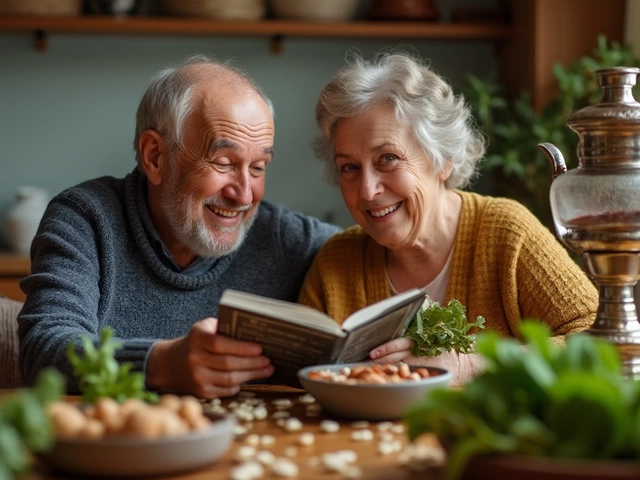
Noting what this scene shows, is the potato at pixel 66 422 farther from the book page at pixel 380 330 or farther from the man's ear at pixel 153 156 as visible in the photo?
the man's ear at pixel 153 156

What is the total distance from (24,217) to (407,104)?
2255 millimetres

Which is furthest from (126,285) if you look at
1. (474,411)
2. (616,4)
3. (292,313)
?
(616,4)

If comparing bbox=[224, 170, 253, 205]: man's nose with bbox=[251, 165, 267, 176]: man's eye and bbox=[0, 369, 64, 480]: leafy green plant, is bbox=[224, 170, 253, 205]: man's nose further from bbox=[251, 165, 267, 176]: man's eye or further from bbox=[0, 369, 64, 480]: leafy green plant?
bbox=[0, 369, 64, 480]: leafy green plant

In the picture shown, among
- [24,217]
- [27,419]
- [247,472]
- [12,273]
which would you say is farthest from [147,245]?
[24,217]

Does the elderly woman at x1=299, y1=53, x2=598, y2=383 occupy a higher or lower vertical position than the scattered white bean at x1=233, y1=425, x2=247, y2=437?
higher

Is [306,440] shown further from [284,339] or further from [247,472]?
[284,339]

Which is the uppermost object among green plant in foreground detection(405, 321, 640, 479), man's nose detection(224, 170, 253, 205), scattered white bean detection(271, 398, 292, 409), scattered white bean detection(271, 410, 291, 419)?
man's nose detection(224, 170, 253, 205)

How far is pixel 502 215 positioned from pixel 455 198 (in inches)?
7.2

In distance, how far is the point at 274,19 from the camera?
420cm

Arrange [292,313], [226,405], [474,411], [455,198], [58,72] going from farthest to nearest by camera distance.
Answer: [58,72]
[455,198]
[226,405]
[292,313]
[474,411]

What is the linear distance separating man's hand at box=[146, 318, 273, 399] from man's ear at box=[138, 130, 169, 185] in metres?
0.80

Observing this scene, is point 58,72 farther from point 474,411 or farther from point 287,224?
point 474,411

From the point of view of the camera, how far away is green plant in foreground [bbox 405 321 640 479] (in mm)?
991

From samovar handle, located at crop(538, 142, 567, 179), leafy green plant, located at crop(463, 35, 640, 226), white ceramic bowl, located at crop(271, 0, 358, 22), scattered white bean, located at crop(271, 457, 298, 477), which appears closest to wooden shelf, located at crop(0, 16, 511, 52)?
white ceramic bowl, located at crop(271, 0, 358, 22)
